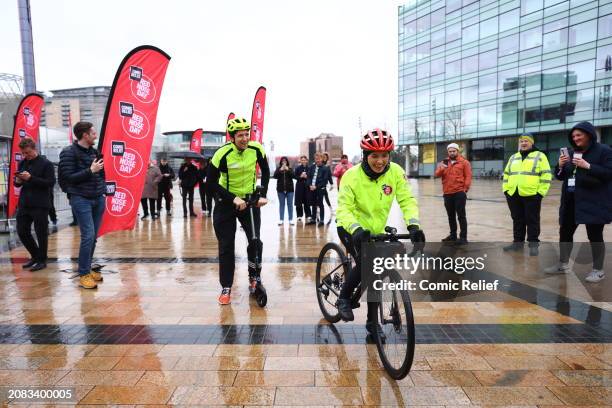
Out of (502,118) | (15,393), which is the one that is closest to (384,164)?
(15,393)

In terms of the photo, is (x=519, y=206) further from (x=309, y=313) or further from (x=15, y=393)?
(x=15, y=393)

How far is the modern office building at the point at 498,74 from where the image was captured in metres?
34.4

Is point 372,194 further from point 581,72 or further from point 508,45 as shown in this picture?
point 508,45

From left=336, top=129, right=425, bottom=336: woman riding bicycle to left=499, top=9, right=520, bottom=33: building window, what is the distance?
43133 millimetres

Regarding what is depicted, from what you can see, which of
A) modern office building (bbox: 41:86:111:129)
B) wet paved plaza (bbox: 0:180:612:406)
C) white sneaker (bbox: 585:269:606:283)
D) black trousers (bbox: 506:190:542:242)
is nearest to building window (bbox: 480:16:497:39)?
black trousers (bbox: 506:190:542:242)

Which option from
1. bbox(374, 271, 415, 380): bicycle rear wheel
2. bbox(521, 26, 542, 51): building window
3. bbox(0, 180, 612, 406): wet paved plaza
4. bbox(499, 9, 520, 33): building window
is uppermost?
bbox(499, 9, 520, 33): building window

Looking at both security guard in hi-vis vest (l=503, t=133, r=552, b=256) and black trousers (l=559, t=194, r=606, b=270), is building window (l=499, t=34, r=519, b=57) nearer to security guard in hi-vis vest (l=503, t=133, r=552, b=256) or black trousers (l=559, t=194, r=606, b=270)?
security guard in hi-vis vest (l=503, t=133, r=552, b=256)

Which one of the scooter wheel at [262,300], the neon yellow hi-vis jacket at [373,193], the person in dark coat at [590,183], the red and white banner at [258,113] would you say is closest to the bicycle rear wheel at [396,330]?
the neon yellow hi-vis jacket at [373,193]

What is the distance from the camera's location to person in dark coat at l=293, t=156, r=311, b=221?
455 inches

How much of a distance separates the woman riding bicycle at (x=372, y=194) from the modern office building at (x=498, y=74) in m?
38.0

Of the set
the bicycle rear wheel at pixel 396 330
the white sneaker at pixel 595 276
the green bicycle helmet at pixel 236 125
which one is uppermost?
the green bicycle helmet at pixel 236 125

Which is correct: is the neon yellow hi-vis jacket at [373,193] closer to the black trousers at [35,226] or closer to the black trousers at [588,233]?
the black trousers at [588,233]

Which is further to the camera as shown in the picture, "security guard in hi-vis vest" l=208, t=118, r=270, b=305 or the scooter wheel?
the scooter wheel

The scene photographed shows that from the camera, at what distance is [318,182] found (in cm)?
1134
